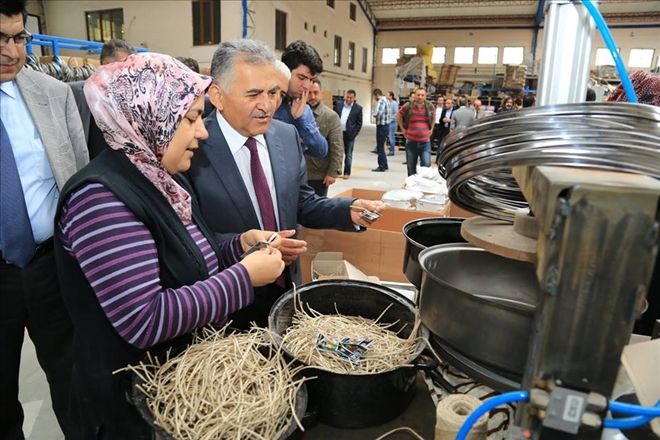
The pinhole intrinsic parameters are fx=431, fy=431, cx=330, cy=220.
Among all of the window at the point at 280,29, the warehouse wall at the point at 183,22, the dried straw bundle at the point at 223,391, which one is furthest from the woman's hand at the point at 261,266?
the window at the point at 280,29

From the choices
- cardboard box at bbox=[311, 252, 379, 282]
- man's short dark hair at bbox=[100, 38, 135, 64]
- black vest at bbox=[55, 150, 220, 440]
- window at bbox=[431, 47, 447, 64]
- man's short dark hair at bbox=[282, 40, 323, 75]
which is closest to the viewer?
black vest at bbox=[55, 150, 220, 440]

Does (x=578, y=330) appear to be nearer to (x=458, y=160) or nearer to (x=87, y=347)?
(x=458, y=160)

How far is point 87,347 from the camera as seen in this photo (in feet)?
2.97

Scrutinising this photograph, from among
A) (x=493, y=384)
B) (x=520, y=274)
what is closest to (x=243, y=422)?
(x=493, y=384)

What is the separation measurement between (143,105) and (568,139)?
787mm

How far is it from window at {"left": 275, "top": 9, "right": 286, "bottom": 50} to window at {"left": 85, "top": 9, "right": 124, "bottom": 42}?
4.02 meters

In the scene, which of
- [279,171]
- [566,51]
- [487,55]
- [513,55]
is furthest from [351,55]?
[566,51]

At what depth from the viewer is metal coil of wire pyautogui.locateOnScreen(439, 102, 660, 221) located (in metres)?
0.53

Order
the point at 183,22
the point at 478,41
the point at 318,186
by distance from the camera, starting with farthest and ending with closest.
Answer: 1. the point at 478,41
2. the point at 183,22
3. the point at 318,186

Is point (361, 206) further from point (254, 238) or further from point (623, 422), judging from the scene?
point (623, 422)

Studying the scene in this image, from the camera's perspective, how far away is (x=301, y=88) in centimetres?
247

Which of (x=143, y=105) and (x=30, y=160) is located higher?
(x=143, y=105)

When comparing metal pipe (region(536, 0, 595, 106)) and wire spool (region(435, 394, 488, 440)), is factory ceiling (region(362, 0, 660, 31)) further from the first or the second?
wire spool (region(435, 394, 488, 440))

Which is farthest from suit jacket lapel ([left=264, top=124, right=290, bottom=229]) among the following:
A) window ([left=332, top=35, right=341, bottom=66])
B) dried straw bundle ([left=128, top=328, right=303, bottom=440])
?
window ([left=332, top=35, right=341, bottom=66])
